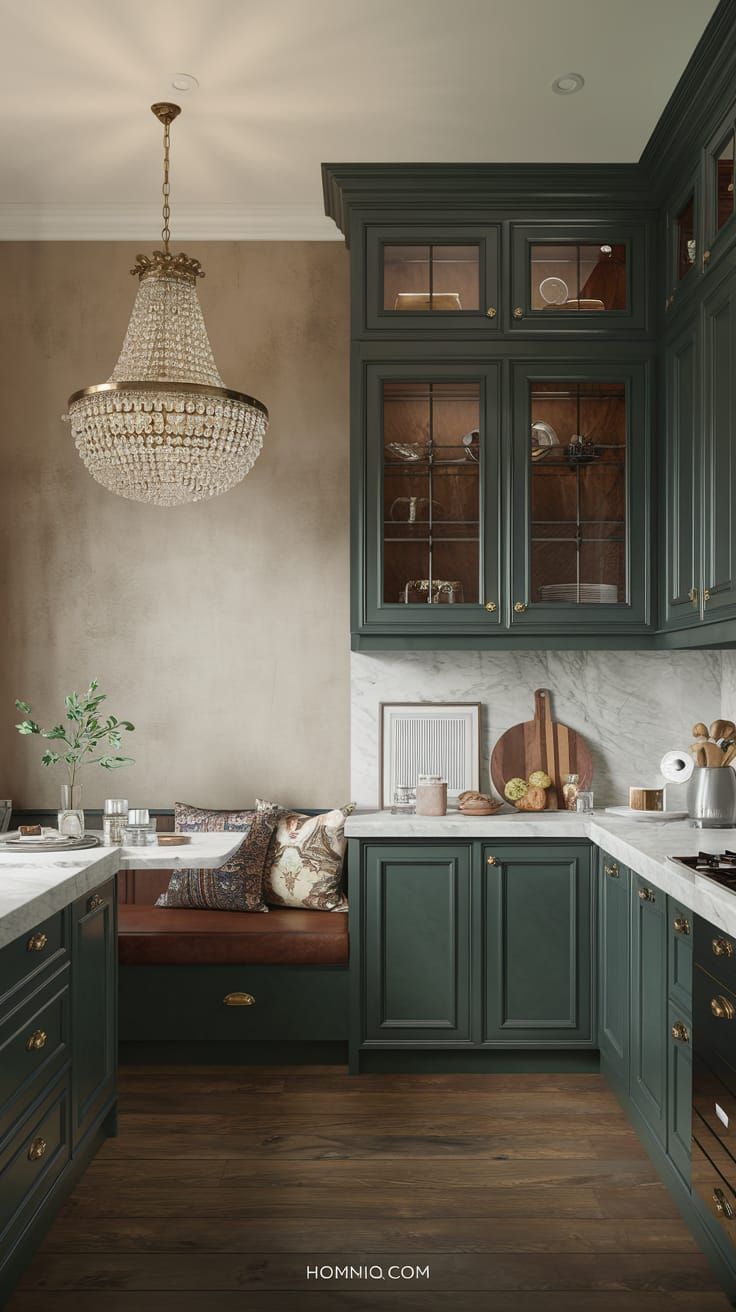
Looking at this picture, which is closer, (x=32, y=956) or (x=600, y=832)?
(x=32, y=956)

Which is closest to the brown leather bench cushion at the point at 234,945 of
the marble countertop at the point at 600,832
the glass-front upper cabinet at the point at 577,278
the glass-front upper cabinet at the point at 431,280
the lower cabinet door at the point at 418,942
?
the lower cabinet door at the point at 418,942

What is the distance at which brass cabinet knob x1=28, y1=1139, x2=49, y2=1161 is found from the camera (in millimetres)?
2164

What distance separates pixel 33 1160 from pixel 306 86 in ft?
9.91

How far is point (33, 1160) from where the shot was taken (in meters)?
2.18

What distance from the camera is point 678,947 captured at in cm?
250

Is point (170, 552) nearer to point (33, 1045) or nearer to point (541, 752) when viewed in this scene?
point (541, 752)

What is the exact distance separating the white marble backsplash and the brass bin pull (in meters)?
0.90

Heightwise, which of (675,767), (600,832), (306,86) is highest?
(306,86)

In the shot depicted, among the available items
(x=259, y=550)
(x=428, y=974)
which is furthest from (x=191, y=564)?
(x=428, y=974)

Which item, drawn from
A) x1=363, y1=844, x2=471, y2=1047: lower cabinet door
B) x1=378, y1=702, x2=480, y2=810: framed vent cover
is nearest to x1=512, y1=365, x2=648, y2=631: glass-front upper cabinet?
x1=378, y1=702, x2=480, y2=810: framed vent cover

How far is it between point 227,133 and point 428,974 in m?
2.93

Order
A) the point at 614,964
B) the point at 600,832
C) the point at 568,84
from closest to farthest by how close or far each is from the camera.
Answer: the point at 568,84, the point at 614,964, the point at 600,832

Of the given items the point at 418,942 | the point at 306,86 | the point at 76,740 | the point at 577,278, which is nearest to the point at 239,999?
the point at 418,942

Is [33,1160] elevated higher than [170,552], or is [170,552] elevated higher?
[170,552]
